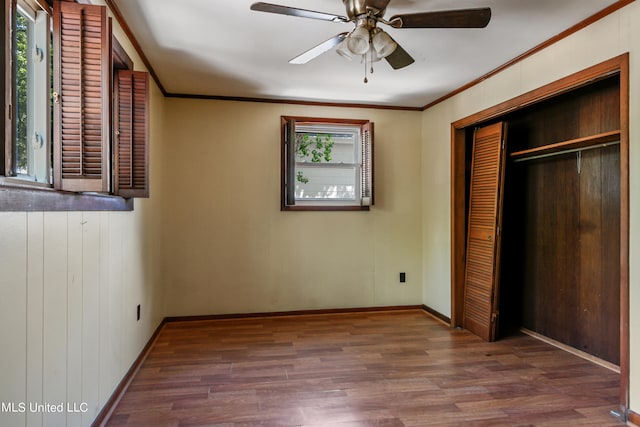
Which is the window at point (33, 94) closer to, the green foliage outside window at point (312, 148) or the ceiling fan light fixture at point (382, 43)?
the ceiling fan light fixture at point (382, 43)

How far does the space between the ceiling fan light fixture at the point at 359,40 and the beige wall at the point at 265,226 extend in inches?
89.1

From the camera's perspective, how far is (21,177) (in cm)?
149

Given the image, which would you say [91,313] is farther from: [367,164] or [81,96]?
[367,164]

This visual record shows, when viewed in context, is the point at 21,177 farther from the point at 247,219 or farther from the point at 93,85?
the point at 247,219

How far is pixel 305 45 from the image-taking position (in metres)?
2.80

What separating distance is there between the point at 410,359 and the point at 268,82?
2809 millimetres

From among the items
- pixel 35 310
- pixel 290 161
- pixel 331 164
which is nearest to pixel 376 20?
pixel 35 310

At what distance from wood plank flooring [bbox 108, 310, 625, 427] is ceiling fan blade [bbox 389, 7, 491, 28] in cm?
218

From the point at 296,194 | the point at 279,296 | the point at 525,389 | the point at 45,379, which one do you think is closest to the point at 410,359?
the point at 525,389

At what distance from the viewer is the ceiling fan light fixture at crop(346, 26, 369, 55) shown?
1.96 m

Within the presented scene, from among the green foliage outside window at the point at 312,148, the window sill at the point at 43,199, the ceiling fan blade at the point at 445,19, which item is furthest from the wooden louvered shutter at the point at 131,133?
the green foliage outside window at the point at 312,148

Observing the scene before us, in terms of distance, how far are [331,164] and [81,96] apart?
9.58 ft

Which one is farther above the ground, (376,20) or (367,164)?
(376,20)

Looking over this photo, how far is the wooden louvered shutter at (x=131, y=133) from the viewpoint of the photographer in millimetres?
2381
